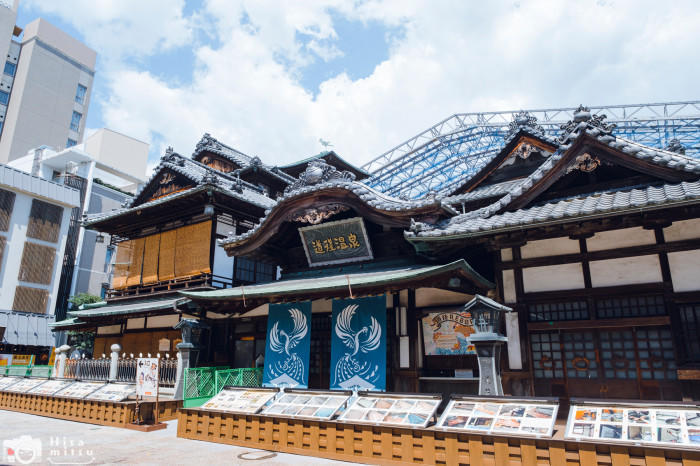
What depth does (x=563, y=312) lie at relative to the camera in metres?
10.6

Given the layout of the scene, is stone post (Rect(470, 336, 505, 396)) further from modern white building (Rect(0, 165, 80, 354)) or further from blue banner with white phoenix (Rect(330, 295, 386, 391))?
modern white building (Rect(0, 165, 80, 354))

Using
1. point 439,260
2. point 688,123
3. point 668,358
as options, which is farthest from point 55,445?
point 688,123

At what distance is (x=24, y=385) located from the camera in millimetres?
16469

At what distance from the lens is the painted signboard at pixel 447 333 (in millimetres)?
12062

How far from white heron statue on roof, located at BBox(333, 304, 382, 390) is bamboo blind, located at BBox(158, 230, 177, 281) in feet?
37.8

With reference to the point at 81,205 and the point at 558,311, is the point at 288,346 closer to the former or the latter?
the point at 558,311

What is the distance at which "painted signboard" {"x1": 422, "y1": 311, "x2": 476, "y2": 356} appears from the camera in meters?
12.1

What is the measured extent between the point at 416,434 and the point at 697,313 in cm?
656

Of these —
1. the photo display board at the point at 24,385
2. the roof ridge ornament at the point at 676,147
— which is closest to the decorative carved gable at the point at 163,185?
the photo display board at the point at 24,385

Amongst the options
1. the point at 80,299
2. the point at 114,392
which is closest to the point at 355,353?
the point at 114,392

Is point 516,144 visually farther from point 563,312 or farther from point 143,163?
point 143,163

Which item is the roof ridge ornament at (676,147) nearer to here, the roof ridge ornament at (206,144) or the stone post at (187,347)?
the stone post at (187,347)

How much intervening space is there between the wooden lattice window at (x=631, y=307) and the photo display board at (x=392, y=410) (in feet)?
16.0

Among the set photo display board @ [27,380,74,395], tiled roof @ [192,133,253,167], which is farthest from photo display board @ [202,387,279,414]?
tiled roof @ [192,133,253,167]
